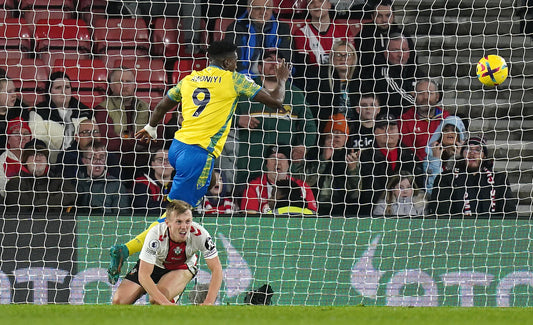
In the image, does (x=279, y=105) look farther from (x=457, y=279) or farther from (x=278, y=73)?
(x=457, y=279)

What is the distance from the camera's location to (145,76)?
9.93 m

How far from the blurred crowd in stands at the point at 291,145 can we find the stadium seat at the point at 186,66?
0.58 feet

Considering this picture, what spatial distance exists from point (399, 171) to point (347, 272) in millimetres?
1318

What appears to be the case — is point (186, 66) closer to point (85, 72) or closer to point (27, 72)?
point (85, 72)

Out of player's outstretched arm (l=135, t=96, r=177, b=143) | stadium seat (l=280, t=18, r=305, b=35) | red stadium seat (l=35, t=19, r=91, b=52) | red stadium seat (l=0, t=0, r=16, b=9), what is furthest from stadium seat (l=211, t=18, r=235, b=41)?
player's outstretched arm (l=135, t=96, r=177, b=143)

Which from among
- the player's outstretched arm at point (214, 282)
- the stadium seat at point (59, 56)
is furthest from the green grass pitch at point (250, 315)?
the stadium seat at point (59, 56)

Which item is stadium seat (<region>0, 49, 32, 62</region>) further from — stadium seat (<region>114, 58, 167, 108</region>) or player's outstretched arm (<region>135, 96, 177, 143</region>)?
player's outstretched arm (<region>135, 96, 177, 143</region>)

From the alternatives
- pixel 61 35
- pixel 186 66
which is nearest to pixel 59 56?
pixel 61 35

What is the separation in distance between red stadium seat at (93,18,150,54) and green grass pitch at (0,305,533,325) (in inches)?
190

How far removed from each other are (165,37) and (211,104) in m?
3.25

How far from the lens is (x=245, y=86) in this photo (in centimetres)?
719

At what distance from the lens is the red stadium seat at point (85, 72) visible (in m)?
9.68

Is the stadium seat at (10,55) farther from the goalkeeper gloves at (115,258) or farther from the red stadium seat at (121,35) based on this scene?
the goalkeeper gloves at (115,258)

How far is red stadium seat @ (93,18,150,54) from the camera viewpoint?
10086 millimetres
